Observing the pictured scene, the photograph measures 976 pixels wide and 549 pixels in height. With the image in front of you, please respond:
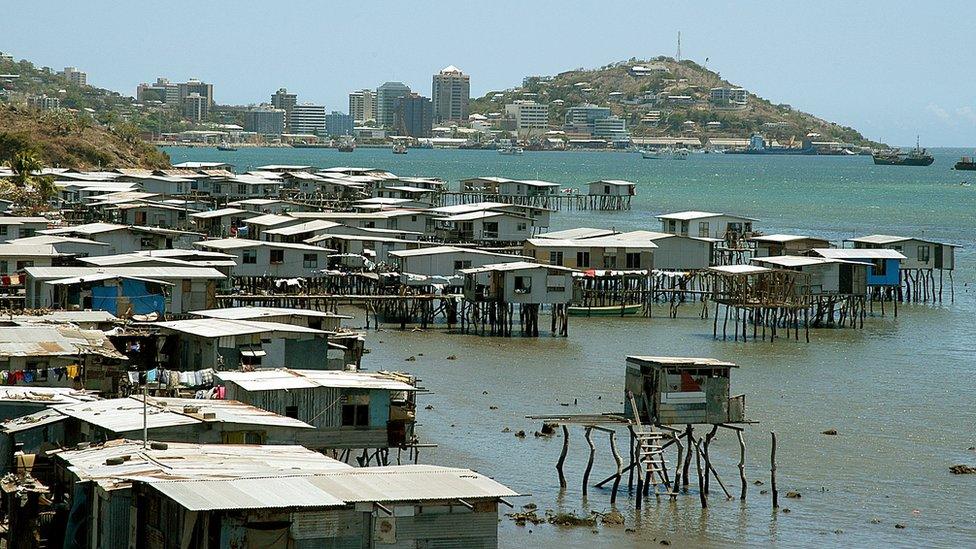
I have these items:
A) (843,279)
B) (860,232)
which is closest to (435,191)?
(860,232)

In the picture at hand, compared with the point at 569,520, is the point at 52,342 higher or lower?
higher

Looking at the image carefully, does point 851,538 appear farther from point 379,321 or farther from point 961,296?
point 961,296

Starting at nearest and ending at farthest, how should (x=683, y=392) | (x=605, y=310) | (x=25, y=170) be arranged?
(x=683, y=392)
(x=605, y=310)
(x=25, y=170)

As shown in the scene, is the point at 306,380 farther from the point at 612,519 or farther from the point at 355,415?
the point at 612,519

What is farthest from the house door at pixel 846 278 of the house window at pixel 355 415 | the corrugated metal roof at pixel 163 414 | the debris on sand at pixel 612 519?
the corrugated metal roof at pixel 163 414

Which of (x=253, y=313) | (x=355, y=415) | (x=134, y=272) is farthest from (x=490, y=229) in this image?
(x=355, y=415)

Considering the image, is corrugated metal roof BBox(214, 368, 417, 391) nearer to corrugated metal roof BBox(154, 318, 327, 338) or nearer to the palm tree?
corrugated metal roof BBox(154, 318, 327, 338)
